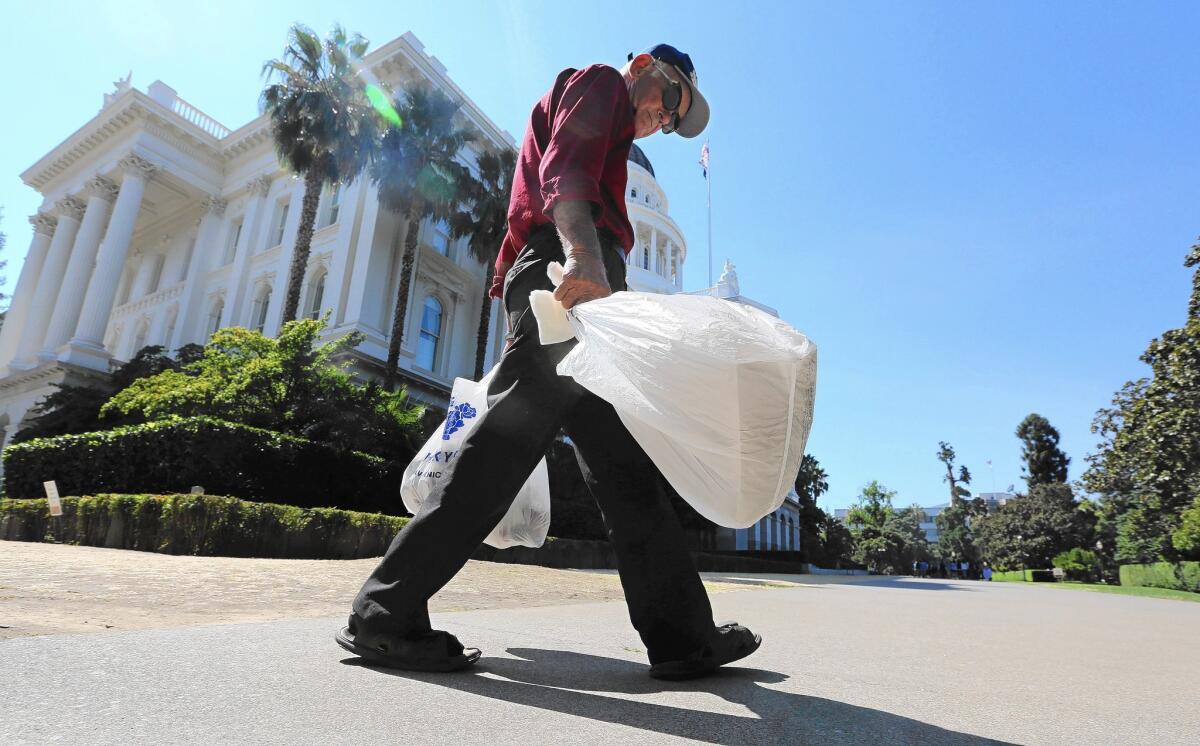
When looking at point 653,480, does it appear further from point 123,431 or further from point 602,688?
point 123,431

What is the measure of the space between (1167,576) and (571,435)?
3512 centimetres

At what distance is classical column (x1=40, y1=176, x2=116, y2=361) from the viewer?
27.4 metres

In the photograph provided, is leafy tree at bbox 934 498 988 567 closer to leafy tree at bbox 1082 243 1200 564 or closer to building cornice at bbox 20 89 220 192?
leafy tree at bbox 1082 243 1200 564

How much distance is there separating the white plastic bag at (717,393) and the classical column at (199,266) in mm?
32500

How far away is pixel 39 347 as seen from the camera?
1198 inches

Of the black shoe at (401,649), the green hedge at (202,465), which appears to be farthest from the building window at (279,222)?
the black shoe at (401,649)

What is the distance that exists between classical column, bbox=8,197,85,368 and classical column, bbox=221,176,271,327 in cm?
996

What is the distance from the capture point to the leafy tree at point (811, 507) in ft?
153

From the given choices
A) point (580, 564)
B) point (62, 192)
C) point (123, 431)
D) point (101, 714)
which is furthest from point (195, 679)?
point (62, 192)

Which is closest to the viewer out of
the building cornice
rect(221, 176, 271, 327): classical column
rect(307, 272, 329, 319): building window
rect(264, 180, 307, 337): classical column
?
rect(307, 272, 329, 319): building window

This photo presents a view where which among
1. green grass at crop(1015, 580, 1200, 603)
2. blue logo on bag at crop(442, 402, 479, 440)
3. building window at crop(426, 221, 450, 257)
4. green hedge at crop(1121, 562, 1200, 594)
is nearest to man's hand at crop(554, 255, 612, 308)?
blue logo on bag at crop(442, 402, 479, 440)

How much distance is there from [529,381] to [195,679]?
1.00 m

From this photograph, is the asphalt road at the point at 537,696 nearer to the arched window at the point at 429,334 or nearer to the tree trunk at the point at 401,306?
the tree trunk at the point at 401,306

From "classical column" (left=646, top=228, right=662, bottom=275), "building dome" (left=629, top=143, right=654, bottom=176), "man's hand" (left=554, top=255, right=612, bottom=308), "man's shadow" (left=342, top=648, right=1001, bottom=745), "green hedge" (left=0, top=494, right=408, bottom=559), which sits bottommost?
"man's shadow" (left=342, top=648, right=1001, bottom=745)
